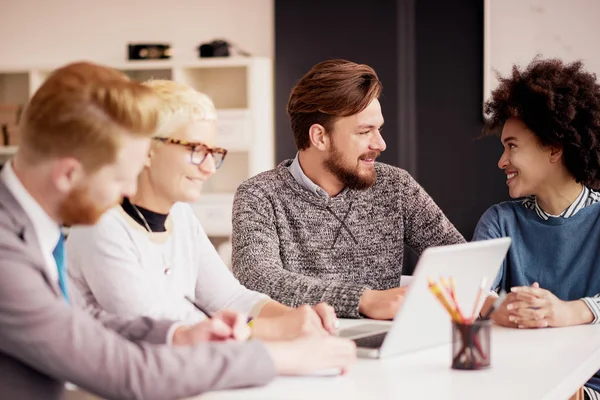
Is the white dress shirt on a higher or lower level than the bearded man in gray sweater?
higher

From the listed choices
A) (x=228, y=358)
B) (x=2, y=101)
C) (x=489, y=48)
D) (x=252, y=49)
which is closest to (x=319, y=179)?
(x=228, y=358)

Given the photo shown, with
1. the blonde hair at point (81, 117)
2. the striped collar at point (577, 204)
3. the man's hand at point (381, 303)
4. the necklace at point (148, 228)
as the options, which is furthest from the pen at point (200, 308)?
the striped collar at point (577, 204)

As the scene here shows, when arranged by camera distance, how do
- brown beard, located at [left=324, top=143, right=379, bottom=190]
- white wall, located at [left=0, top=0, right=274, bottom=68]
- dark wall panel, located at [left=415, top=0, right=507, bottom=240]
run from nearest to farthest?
brown beard, located at [left=324, top=143, right=379, bottom=190] < dark wall panel, located at [left=415, top=0, right=507, bottom=240] < white wall, located at [left=0, top=0, right=274, bottom=68]

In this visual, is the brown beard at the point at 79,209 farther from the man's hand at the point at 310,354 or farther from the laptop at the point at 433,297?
the laptop at the point at 433,297

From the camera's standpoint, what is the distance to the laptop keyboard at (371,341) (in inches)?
63.8

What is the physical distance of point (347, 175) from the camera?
2.62 m

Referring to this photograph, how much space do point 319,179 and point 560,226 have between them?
0.75 metres

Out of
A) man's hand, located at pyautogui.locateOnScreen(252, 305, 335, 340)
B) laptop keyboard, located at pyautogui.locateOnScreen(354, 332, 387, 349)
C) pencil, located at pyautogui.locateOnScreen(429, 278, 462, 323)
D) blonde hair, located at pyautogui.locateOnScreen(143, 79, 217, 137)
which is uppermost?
blonde hair, located at pyautogui.locateOnScreen(143, 79, 217, 137)

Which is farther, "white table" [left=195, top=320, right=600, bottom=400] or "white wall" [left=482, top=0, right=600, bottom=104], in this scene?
"white wall" [left=482, top=0, right=600, bottom=104]

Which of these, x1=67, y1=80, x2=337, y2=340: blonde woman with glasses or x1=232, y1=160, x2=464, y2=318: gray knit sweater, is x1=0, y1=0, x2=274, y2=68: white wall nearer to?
x1=232, y1=160, x2=464, y2=318: gray knit sweater

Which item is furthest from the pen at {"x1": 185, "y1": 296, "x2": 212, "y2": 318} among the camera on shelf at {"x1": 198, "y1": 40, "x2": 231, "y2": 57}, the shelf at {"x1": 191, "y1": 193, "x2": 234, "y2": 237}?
the camera on shelf at {"x1": 198, "y1": 40, "x2": 231, "y2": 57}

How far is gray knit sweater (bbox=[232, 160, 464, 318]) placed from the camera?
2484 mm

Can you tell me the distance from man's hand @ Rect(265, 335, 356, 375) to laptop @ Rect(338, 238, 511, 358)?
0.15 metres

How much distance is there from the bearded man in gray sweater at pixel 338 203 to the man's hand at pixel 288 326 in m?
0.66
